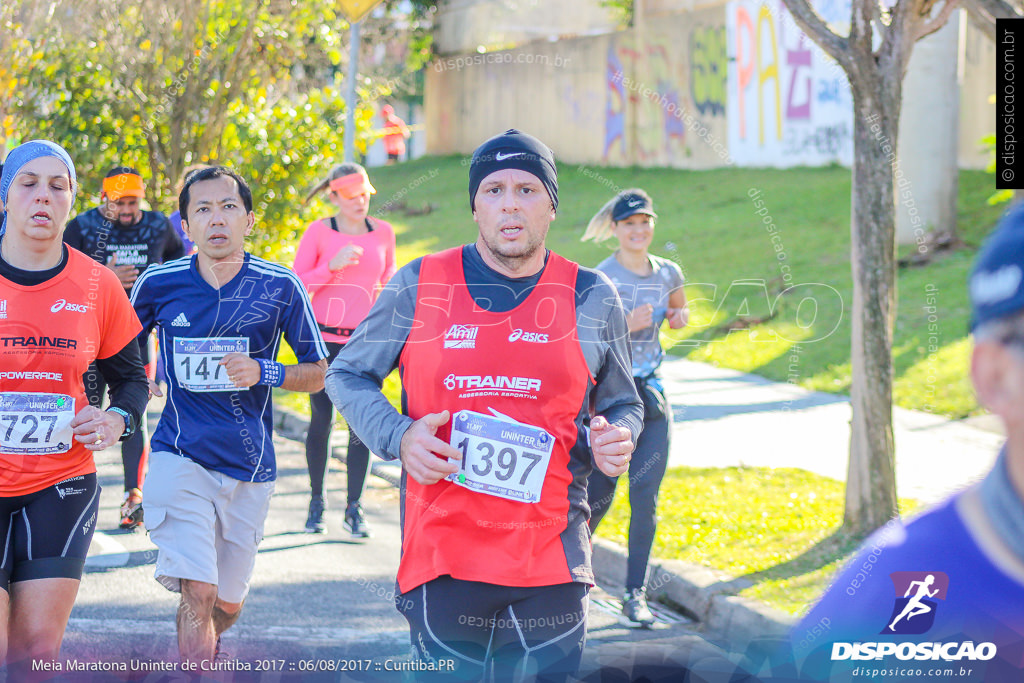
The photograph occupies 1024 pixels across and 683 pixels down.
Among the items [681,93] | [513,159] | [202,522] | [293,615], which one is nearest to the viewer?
[513,159]

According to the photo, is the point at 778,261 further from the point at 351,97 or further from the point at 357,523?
the point at 357,523

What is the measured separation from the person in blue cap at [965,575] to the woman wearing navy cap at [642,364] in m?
3.97

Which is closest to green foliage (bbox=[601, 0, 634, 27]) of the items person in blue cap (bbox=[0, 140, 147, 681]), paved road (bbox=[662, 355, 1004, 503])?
paved road (bbox=[662, 355, 1004, 503])

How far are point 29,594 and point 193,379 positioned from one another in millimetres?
1103

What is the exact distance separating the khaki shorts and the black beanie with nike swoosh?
1.74 m

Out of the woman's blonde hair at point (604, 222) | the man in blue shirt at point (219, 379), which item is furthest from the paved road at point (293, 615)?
the woman's blonde hair at point (604, 222)

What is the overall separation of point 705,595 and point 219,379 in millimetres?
2770

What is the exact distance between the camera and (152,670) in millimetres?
4578

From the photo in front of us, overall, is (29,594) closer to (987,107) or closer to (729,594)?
(729,594)

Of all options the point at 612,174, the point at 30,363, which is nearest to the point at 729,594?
the point at 30,363

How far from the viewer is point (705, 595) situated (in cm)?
577

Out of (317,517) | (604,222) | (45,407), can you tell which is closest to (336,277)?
(317,517)

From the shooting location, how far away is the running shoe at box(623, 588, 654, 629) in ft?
18.3

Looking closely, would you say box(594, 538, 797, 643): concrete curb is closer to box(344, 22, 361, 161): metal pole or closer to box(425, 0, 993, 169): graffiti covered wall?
box(344, 22, 361, 161): metal pole
